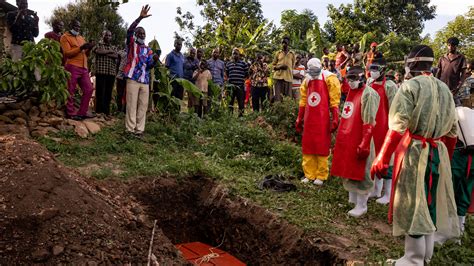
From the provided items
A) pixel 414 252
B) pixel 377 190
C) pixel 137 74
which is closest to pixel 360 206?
pixel 377 190

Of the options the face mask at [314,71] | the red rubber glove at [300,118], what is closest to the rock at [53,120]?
the red rubber glove at [300,118]

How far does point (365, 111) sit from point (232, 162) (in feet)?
8.23

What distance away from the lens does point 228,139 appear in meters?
7.57

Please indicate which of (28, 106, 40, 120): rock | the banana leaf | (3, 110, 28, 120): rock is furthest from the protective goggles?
(3, 110, 28, 120): rock

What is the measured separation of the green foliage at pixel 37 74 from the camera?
5.92m

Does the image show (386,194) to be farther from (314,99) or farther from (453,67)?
(453,67)

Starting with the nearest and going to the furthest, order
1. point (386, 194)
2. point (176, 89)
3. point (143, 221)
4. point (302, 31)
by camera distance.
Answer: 1. point (143, 221)
2. point (386, 194)
3. point (176, 89)
4. point (302, 31)

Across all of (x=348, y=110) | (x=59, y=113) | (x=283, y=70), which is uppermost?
(x=283, y=70)

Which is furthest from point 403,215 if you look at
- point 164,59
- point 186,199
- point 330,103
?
point 164,59

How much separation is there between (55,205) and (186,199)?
242 cm

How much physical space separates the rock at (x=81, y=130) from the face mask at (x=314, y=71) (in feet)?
11.9

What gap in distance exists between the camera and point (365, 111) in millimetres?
4660

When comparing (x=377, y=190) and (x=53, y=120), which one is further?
(x=53, y=120)

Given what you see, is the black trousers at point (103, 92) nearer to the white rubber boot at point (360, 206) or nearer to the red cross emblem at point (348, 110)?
the red cross emblem at point (348, 110)
